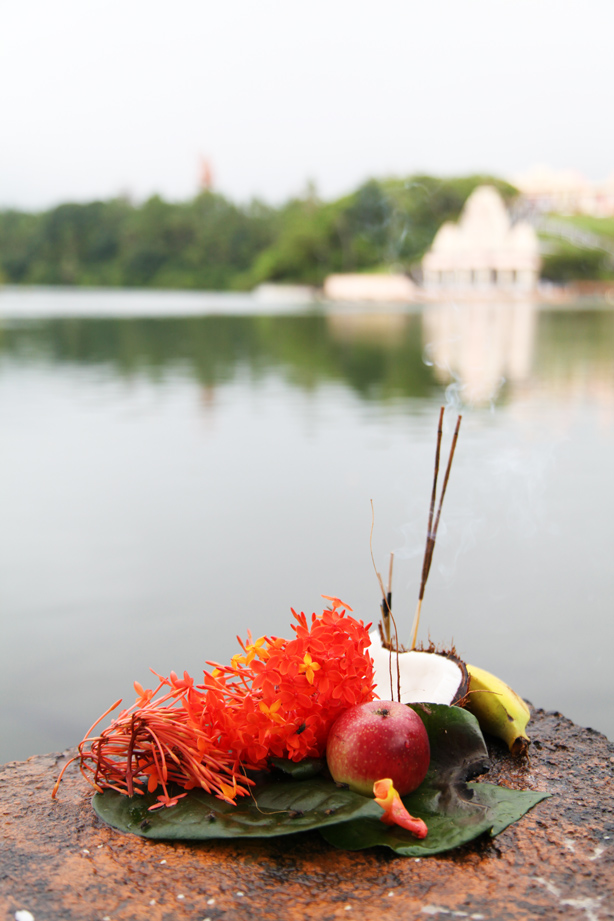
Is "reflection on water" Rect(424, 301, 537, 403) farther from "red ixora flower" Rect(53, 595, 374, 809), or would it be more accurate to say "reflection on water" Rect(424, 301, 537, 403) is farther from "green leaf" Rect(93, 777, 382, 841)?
"green leaf" Rect(93, 777, 382, 841)

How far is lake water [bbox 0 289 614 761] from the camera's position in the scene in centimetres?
412

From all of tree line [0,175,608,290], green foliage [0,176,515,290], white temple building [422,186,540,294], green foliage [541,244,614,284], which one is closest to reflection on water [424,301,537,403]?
white temple building [422,186,540,294]

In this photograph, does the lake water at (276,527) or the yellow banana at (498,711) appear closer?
the yellow banana at (498,711)

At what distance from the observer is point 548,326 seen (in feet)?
99.2

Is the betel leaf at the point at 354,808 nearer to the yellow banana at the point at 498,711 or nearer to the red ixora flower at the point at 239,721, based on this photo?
the red ixora flower at the point at 239,721

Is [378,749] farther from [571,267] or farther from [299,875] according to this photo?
[571,267]

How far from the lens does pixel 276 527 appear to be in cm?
629

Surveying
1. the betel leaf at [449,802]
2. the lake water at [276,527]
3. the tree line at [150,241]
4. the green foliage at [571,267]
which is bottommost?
the lake water at [276,527]

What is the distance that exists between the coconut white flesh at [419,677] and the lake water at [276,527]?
93 cm

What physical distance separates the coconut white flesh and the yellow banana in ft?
0.29

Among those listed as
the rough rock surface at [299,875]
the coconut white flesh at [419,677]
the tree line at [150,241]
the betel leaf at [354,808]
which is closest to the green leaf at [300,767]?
the betel leaf at [354,808]

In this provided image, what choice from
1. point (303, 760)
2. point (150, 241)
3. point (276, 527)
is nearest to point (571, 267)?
point (150, 241)

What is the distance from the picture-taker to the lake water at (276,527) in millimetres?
4117

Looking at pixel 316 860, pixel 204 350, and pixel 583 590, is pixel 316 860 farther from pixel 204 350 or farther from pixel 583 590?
pixel 204 350
